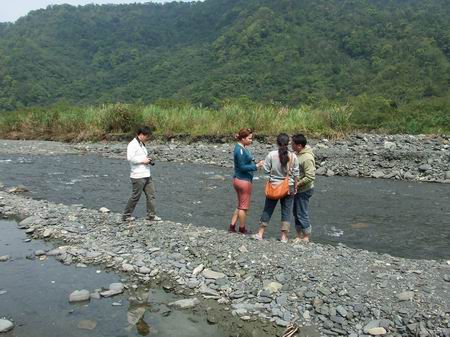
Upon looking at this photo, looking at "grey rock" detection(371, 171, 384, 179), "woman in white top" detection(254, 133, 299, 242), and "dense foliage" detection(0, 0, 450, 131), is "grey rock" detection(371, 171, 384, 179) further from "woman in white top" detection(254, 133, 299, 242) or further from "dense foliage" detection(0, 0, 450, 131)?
"dense foliage" detection(0, 0, 450, 131)

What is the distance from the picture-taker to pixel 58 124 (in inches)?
1243

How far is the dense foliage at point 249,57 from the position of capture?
173 ft

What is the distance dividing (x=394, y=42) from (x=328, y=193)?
53897 mm

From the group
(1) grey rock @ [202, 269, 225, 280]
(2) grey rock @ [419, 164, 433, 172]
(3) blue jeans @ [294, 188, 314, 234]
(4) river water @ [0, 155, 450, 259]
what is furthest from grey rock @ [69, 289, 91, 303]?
(2) grey rock @ [419, 164, 433, 172]

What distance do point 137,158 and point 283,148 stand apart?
309cm

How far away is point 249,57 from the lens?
71.2 metres

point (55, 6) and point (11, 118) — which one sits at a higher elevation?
point (55, 6)

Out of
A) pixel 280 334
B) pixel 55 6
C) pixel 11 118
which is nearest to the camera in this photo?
pixel 280 334

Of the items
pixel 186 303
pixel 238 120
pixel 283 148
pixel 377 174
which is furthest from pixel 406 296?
pixel 238 120

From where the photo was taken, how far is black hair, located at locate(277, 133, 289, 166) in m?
7.81

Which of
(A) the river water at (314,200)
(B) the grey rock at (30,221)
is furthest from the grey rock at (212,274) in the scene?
(B) the grey rock at (30,221)

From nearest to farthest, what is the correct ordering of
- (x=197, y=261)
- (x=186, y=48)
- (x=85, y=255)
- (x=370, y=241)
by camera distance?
(x=197, y=261)
(x=85, y=255)
(x=370, y=241)
(x=186, y=48)

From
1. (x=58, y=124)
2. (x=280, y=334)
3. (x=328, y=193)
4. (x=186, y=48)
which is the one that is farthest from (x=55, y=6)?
(x=280, y=334)

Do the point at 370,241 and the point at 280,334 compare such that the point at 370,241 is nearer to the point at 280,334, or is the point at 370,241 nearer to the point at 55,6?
the point at 280,334
